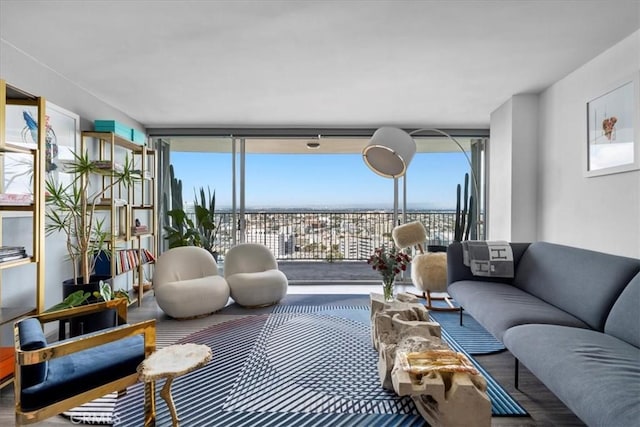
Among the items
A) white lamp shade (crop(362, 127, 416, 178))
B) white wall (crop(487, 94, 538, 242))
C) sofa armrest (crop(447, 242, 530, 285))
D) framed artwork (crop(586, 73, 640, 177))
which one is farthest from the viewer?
white wall (crop(487, 94, 538, 242))

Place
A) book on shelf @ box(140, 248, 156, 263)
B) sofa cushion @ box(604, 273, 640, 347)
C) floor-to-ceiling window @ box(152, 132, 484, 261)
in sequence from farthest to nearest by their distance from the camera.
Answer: floor-to-ceiling window @ box(152, 132, 484, 261), book on shelf @ box(140, 248, 156, 263), sofa cushion @ box(604, 273, 640, 347)

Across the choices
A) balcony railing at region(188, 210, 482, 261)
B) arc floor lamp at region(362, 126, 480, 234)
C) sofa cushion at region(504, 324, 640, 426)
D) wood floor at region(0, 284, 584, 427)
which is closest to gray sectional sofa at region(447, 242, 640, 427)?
sofa cushion at region(504, 324, 640, 426)

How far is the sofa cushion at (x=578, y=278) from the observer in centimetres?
199

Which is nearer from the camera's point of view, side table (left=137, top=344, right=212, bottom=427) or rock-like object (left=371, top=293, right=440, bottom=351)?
side table (left=137, top=344, right=212, bottom=427)

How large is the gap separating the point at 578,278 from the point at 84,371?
2982 millimetres

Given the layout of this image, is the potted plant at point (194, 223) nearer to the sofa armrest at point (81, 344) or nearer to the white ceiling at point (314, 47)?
the white ceiling at point (314, 47)

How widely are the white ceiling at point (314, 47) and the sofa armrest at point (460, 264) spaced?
62.5 inches

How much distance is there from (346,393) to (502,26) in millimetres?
2574

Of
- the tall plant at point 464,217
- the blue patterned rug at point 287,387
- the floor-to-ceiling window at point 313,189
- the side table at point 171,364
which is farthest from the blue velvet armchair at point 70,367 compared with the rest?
the tall plant at point 464,217

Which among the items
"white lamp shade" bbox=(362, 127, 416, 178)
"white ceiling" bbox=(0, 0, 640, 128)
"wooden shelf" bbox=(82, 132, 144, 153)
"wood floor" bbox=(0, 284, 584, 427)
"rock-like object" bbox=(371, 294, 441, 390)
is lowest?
"wood floor" bbox=(0, 284, 584, 427)

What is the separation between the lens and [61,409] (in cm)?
143

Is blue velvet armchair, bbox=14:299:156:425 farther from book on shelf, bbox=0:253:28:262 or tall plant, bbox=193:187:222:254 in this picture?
tall plant, bbox=193:187:222:254

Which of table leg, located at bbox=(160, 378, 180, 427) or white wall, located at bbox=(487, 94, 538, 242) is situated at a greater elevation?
white wall, located at bbox=(487, 94, 538, 242)

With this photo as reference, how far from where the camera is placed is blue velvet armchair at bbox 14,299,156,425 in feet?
4.51
